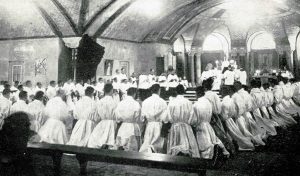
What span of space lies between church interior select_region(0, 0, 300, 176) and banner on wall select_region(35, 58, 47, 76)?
59 millimetres

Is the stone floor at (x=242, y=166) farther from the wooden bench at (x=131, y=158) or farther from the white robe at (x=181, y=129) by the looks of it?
the wooden bench at (x=131, y=158)

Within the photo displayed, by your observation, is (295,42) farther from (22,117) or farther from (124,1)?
(22,117)

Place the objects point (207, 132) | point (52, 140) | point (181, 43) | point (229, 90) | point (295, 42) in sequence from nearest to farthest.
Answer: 1. point (207, 132)
2. point (52, 140)
3. point (229, 90)
4. point (295, 42)
5. point (181, 43)

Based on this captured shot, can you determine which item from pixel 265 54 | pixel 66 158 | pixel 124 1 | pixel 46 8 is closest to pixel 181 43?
pixel 265 54

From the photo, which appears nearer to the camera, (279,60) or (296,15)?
(296,15)

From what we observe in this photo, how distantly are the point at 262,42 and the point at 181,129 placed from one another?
73.1 ft

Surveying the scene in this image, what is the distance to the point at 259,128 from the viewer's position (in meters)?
9.26

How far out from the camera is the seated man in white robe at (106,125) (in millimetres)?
7527

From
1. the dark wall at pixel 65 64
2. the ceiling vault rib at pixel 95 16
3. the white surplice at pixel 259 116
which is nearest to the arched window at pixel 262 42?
the ceiling vault rib at pixel 95 16

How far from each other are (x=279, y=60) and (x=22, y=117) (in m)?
24.9

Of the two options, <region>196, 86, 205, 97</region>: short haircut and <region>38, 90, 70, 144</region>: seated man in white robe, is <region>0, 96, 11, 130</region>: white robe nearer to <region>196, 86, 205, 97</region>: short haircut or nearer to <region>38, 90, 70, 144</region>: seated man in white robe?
<region>38, 90, 70, 144</region>: seated man in white robe

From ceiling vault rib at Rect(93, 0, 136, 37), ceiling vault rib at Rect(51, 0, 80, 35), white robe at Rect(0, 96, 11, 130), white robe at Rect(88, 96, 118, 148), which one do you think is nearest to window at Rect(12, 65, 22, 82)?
ceiling vault rib at Rect(51, 0, 80, 35)

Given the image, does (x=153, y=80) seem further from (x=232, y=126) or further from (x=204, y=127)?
(x=204, y=127)

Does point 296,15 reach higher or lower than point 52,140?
higher
